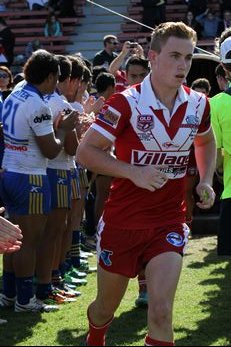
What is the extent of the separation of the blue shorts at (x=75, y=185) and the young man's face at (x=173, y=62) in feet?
9.95

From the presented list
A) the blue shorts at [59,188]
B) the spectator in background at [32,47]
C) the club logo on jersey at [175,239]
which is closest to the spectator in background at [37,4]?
the spectator in background at [32,47]

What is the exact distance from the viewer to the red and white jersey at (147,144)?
491 cm

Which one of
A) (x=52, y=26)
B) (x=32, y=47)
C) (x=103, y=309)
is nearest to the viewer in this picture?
(x=103, y=309)

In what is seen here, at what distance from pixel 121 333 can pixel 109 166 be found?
1938 mm

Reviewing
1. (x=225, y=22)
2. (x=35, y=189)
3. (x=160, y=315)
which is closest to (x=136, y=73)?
(x=35, y=189)

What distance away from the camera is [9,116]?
659cm

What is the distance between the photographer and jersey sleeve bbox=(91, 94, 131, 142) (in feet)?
16.1

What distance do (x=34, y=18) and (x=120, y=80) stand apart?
34.5 feet

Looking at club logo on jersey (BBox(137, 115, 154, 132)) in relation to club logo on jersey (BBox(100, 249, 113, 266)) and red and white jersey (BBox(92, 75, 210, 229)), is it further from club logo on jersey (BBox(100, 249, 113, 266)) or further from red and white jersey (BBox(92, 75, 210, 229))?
club logo on jersey (BBox(100, 249, 113, 266))

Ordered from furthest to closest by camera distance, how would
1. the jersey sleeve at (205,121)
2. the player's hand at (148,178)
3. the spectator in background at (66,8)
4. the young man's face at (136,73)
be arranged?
the spectator in background at (66,8) < the young man's face at (136,73) < the jersey sleeve at (205,121) < the player's hand at (148,178)

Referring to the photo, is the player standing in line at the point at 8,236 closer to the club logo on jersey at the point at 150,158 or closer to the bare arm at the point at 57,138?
the club logo on jersey at the point at 150,158

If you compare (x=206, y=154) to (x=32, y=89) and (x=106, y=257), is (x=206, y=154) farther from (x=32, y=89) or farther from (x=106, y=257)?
(x=32, y=89)

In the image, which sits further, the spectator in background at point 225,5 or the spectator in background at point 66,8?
the spectator in background at point 66,8

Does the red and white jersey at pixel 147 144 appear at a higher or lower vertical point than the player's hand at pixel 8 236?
higher
